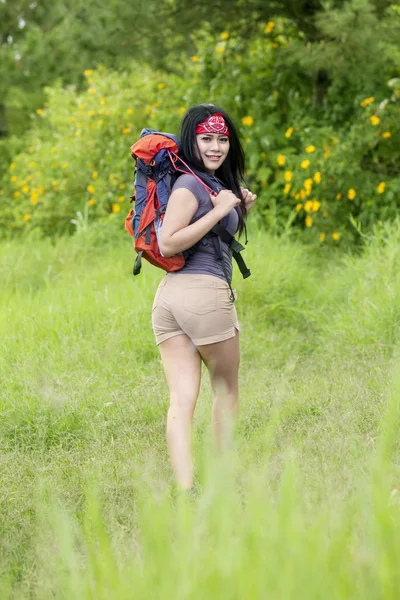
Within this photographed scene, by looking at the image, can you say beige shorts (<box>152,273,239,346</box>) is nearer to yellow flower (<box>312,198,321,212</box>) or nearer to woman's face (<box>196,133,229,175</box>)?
woman's face (<box>196,133,229,175</box>)

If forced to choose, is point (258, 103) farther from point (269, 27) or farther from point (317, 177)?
point (317, 177)

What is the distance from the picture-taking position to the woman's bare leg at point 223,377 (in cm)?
339

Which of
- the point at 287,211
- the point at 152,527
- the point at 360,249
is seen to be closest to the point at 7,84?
the point at 287,211

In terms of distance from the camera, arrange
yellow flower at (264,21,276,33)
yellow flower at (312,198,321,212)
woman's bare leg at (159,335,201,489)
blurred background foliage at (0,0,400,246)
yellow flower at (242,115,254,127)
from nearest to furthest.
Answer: woman's bare leg at (159,335,201,489)
blurred background foliage at (0,0,400,246)
yellow flower at (312,198,321,212)
yellow flower at (264,21,276,33)
yellow flower at (242,115,254,127)

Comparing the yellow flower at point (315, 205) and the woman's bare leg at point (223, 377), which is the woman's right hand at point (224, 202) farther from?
the yellow flower at point (315, 205)

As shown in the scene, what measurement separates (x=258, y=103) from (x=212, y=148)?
212 inches

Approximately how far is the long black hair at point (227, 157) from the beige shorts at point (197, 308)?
385 mm

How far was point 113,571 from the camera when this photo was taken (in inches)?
77.5

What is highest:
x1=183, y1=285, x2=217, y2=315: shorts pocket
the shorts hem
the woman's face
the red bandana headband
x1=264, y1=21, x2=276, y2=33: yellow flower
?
x1=264, y1=21, x2=276, y2=33: yellow flower

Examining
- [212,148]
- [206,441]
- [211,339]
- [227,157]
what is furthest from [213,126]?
[206,441]

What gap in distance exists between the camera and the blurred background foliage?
7227 millimetres

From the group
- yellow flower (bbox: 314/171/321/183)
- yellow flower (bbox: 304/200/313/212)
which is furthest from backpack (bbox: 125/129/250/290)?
yellow flower (bbox: 304/200/313/212)

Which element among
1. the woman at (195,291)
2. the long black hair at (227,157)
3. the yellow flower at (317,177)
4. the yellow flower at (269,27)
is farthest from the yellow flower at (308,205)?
the woman at (195,291)

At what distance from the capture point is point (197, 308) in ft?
10.8
